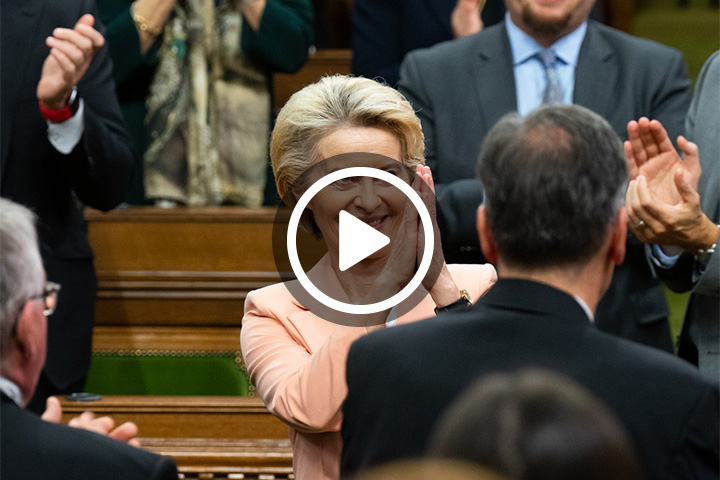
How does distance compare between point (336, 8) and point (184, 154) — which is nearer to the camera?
point (184, 154)

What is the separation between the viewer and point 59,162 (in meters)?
2.48

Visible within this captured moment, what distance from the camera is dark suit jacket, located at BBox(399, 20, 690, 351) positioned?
2.38 metres

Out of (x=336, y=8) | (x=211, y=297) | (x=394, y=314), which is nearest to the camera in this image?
(x=394, y=314)

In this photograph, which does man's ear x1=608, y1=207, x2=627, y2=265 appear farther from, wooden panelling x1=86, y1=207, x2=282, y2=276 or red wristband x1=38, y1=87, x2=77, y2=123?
wooden panelling x1=86, y1=207, x2=282, y2=276

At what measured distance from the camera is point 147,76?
3293 millimetres

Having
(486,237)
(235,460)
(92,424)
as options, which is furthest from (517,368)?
(235,460)

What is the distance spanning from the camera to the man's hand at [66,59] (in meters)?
2.32

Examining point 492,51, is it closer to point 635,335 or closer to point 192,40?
point 635,335

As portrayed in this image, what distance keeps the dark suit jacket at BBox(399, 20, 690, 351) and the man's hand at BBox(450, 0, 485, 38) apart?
1.75ft

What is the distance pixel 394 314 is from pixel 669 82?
1315 millimetres

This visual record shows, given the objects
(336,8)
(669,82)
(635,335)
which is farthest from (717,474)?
(336,8)

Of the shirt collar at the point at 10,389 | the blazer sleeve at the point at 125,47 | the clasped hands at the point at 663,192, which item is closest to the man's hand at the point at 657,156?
the clasped hands at the point at 663,192

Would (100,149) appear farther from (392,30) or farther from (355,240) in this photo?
(392,30)

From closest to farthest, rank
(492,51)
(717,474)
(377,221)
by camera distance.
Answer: (717,474) < (377,221) < (492,51)
